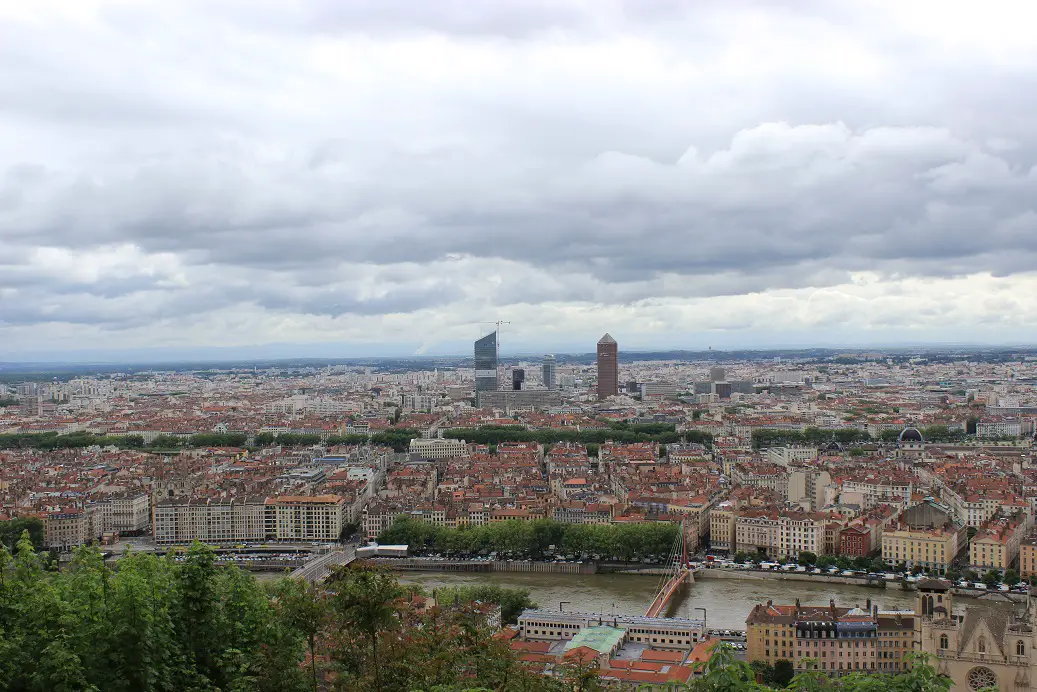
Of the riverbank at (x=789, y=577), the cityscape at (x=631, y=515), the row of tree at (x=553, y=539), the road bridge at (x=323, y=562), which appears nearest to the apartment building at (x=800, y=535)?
the cityscape at (x=631, y=515)

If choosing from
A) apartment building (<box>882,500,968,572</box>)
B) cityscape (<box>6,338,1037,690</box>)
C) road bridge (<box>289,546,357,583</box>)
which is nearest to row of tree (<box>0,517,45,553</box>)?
cityscape (<box>6,338,1037,690</box>)

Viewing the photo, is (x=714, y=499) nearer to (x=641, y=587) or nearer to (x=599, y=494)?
(x=599, y=494)

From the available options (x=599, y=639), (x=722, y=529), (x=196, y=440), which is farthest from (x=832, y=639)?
(x=196, y=440)

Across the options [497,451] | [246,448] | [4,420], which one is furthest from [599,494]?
[4,420]

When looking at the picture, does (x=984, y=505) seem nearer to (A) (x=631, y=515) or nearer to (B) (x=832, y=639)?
(A) (x=631, y=515)

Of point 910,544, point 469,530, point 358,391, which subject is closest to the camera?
point 910,544

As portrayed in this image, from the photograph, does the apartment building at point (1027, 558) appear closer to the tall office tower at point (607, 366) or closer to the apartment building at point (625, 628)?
the apartment building at point (625, 628)
